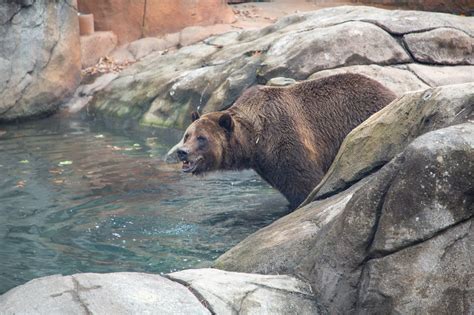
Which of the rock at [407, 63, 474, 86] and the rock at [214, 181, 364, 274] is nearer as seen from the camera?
the rock at [214, 181, 364, 274]

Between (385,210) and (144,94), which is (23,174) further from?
(385,210)

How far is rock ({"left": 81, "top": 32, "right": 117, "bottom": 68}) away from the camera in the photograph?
59.1 feet

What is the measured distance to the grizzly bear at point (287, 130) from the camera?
8695mm

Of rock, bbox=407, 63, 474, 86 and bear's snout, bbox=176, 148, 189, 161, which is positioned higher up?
rock, bbox=407, 63, 474, 86

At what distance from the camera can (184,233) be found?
861 centimetres

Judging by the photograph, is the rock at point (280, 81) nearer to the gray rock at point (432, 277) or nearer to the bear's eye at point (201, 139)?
the bear's eye at point (201, 139)

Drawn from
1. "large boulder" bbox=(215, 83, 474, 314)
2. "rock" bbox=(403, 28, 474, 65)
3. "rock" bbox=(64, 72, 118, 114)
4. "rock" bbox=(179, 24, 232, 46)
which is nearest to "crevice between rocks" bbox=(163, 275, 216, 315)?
"large boulder" bbox=(215, 83, 474, 314)

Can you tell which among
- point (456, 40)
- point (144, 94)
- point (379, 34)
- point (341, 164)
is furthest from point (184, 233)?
point (144, 94)

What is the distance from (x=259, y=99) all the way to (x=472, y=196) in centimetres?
453

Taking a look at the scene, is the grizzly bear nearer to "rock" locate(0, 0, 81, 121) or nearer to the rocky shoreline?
the rocky shoreline

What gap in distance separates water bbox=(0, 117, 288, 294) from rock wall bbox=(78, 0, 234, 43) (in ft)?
18.5

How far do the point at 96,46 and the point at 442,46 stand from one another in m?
8.45

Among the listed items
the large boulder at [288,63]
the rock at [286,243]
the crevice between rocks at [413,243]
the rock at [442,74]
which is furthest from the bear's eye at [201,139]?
the rock at [442,74]

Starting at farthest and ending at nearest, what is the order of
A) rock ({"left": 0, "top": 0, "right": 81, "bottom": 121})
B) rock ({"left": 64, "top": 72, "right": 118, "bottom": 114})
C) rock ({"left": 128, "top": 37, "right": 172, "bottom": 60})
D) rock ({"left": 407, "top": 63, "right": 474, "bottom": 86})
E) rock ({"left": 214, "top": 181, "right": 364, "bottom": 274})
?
1. rock ({"left": 128, "top": 37, "right": 172, "bottom": 60})
2. rock ({"left": 64, "top": 72, "right": 118, "bottom": 114})
3. rock ({"left": 0, "top": 0, "right": 81, "bottom": 121})
4. rock ({"left": 407, "top": 63, "right": 474, "bottom": 86})
5. rock ({"left": 214, "top": 181, "right": 364, "bottom": 274})
